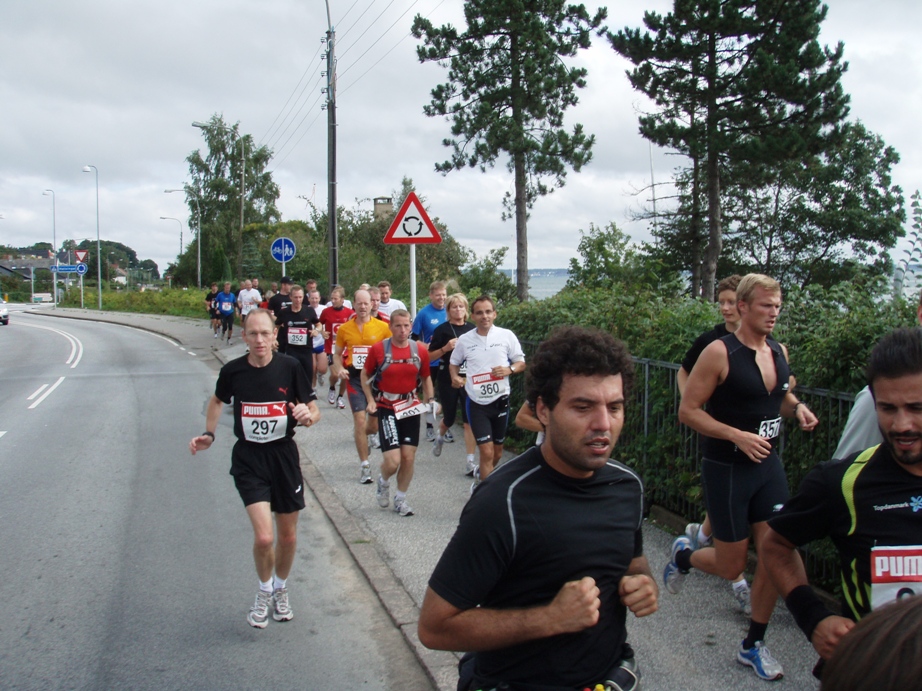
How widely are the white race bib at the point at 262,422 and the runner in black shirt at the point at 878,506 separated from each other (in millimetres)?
Answer: 3400

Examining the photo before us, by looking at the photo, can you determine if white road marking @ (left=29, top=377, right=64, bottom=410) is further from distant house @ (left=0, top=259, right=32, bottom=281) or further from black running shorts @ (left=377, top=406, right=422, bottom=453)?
distant house @ (left=0, top=259, right=32, bottom=281)

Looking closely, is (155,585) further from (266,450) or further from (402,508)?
(402,508)

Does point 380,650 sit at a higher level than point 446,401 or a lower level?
lower

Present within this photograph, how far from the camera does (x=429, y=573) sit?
18.8 ft

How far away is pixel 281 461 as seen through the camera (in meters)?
5.15

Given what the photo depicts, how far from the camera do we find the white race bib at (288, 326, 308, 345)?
1322 cm

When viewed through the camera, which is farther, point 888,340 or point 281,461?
point 281,461

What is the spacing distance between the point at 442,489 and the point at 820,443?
415 cm

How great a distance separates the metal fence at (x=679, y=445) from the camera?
4.81m

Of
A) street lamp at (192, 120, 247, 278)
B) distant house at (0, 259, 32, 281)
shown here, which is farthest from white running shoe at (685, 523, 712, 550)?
distant house at (0, 259, 32, 281)

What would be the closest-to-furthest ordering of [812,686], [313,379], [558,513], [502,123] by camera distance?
[558,513] < [812,686] < [313,379] < [502,123]

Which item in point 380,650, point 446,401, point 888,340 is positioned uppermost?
point 888,340

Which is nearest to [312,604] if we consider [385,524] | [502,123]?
[385,524]

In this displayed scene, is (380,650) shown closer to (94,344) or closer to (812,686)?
(812,686)
